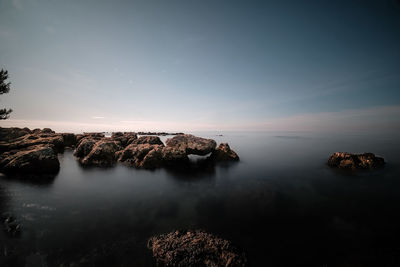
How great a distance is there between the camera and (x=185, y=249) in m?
5.05

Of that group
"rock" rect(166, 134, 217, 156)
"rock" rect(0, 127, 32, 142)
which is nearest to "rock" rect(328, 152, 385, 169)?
"rock" rect(166, 134, 217, 156)

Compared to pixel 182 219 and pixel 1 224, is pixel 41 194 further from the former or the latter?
pixel 182 219

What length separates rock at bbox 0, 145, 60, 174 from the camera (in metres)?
13.3

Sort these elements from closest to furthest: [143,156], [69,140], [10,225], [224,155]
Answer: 1. [10,225]
2. [143,156]
3. [224,155]
4. [69,140]

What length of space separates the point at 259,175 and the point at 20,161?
2399 cm

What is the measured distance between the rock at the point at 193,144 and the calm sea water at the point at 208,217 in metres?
7.37

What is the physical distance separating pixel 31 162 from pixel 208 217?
17.7 m

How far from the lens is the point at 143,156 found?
18.8 meters

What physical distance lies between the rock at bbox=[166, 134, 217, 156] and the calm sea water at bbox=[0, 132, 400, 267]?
24.2 feet

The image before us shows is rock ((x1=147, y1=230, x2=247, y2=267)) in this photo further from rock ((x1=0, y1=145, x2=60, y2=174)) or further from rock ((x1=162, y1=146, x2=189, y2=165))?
rock ((x1=0, y1=145, x2=60, y2=174))

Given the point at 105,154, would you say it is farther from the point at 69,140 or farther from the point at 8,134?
the point at 8,134

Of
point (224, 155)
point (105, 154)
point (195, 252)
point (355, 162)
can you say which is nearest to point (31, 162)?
point (105, 154)

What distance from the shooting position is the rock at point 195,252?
186 inches

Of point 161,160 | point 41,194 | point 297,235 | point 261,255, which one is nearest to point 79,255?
point 261,255
